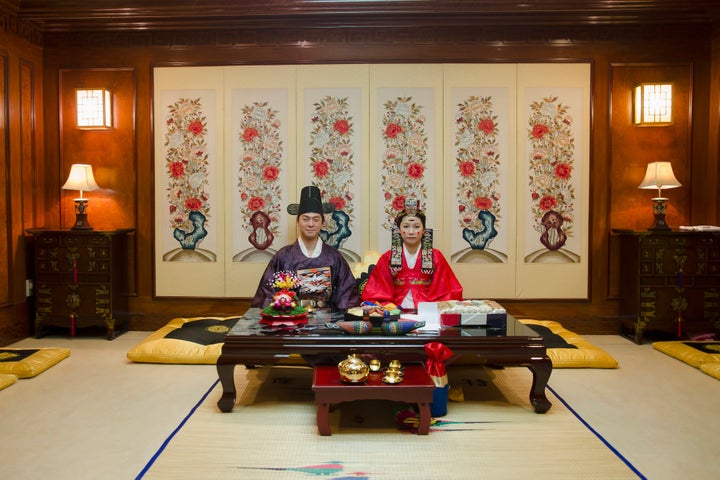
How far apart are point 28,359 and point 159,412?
135cm

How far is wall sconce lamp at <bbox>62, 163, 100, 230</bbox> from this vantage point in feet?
16.0

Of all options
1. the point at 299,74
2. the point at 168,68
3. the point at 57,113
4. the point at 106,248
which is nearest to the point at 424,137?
the point at 299,74

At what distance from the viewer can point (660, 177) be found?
4.81 metres

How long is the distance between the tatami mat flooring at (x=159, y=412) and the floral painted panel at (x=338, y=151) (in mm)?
1747

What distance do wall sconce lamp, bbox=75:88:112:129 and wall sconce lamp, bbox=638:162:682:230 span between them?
4.52 m

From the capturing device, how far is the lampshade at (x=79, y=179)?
4871 millimetres

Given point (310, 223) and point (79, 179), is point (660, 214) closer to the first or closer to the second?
point (310, 223)

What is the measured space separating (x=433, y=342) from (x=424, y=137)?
8.12 ft

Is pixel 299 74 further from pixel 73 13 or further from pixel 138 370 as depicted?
pixel 138 370

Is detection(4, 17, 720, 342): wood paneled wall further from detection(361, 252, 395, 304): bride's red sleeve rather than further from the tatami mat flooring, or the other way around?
detection(361, 252, 395, 304): bride's red sleeve

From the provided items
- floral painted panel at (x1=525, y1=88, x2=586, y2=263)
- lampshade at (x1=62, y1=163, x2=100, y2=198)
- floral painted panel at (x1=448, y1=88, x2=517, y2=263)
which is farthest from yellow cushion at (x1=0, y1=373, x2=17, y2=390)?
floral painted panel at (x1=525, y1=88, x2=586, y2=263)

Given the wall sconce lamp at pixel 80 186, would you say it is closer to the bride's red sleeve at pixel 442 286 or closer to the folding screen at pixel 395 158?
the folding screen at pixel 395 158

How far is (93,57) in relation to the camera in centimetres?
518

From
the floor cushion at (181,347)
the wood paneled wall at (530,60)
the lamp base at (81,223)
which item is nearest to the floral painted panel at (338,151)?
the wood paneled wall at (530,60)
